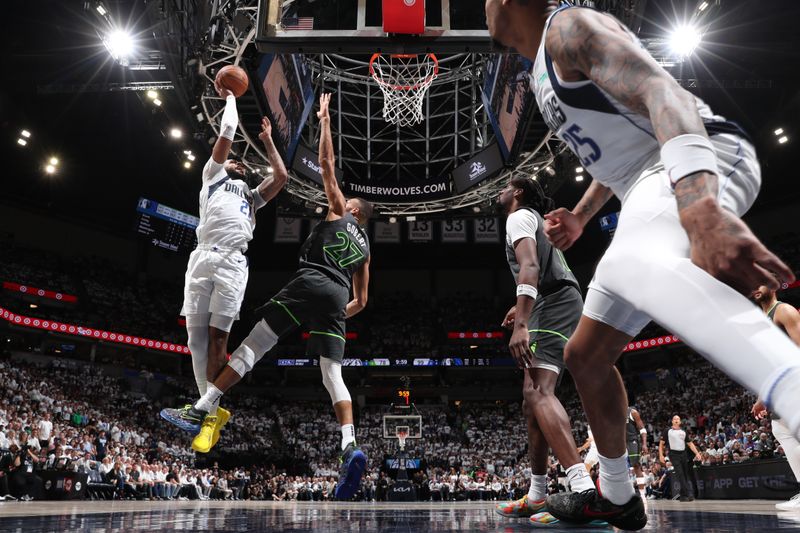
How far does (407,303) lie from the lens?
3209 centimetres

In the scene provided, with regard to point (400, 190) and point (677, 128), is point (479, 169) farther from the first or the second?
point (677, 128)

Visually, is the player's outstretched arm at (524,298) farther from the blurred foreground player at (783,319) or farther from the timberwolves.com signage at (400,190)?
the timberwolves.com signage at (400,190)

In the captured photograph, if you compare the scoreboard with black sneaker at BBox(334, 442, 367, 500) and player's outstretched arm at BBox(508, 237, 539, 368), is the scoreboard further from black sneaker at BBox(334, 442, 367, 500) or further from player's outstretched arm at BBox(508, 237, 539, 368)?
player's outstretched arm at BBox(508, 237, 539, 368)

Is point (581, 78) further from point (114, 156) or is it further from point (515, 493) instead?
point (114, 156)

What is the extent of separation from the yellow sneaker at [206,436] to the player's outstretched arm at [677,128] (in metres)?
3.41

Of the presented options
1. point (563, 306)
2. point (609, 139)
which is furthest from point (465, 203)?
point (609, 139)

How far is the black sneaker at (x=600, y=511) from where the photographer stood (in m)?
2.26

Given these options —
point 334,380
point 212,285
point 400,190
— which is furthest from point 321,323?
point 400,190

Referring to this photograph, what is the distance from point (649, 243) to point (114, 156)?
26.3 metres

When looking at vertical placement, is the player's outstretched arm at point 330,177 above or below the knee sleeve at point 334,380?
above

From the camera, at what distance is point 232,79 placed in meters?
→ 4.65

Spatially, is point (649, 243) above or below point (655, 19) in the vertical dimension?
below

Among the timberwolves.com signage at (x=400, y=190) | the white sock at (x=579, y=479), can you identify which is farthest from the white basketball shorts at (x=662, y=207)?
the timberwolves.com signage at (x=400, y=190)

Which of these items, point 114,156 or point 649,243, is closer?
point 649,243
